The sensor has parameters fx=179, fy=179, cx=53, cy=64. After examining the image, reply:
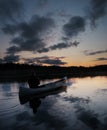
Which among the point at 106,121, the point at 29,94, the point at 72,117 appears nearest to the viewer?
the point at 106,121

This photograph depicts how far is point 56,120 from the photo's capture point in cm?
1114

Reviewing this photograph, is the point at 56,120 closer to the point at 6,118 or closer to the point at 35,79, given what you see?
the point at 6,118

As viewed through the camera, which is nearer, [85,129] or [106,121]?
[85,129]

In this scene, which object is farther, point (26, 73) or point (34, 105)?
point (26, 73)

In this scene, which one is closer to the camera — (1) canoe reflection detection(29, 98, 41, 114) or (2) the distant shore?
(1) canoe reflection detection(29, 98, 41, 114)

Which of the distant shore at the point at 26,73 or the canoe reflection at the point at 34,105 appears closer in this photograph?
the canoe reflection at the point at 34,105

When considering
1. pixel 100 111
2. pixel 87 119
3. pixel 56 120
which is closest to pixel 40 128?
pixel 56 120

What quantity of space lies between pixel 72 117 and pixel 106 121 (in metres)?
2.21

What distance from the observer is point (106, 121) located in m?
10.6

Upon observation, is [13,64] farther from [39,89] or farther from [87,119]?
[87,119]

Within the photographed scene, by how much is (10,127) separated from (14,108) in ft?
17.2

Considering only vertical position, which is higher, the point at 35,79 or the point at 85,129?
the point at 35,79

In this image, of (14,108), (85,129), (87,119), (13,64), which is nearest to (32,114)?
(14,108)

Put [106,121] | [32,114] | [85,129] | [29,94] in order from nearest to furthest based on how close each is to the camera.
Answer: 1. [85,129]
2. [106,121]
3. [32,114]
4. [29,94]
